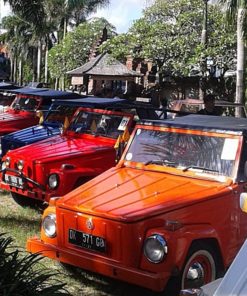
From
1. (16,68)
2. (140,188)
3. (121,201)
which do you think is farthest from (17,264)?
(16,68)

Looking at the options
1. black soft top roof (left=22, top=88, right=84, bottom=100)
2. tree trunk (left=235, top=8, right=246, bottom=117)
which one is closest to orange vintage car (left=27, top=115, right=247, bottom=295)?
black soft top roof (left=22, top=88, right=84, bottom=100)

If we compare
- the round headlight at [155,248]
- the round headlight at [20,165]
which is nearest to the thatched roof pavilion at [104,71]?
the round headlight at [20,165]

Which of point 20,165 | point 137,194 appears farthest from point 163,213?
point 20,165

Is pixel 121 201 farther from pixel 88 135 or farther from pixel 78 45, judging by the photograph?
pixel 78 45

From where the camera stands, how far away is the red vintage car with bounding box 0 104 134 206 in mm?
7527

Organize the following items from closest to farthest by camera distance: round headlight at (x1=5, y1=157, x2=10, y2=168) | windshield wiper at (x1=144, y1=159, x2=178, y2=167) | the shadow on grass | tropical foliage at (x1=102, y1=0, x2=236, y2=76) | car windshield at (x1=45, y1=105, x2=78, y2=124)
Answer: the shadow on grass < windshield wiper at (x1=144, y1=159, x2=178, y2=167) < round headlight at (x1=5, y1=157, x2=10, y2=168) < car windshield at (x1=45, y1=105, x2=78, y2=124) < tropical foliage at (x1=102, y1=0, x2=236, y2=76)

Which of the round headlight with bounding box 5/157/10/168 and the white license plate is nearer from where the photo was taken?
the white license plate

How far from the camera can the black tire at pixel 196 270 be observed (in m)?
4.62

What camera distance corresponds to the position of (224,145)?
5.42 metres

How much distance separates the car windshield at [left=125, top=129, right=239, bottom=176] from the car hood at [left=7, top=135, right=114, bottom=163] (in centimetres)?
200

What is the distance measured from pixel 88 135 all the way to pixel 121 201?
3.78 meters

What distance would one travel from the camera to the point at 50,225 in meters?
5.34

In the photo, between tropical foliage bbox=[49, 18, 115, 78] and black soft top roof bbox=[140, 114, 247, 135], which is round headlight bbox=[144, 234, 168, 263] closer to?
black soft top roof bbox=[140, 114, 247, 135]

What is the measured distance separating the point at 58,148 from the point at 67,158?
593 millimetres
